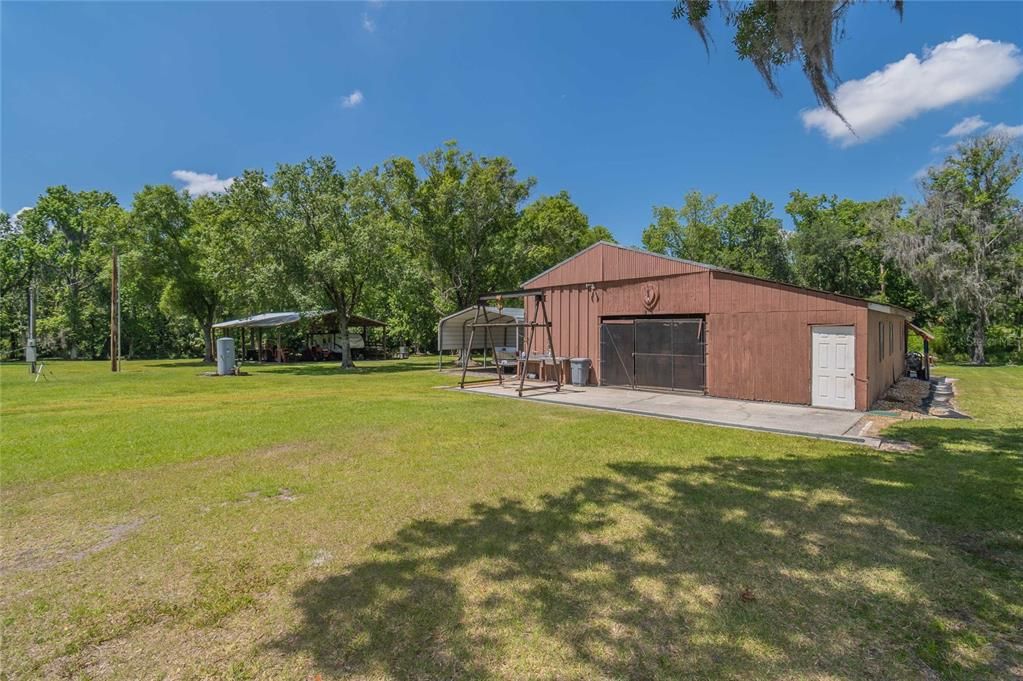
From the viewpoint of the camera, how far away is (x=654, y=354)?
518 inches

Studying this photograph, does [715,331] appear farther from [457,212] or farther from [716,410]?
[457,212]

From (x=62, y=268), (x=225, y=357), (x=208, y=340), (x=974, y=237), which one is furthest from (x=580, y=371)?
(x=62, y=268)

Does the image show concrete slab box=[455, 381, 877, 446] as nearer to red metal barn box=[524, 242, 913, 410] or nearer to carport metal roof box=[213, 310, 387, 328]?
red metal barn box=[524, 242, 913, 410]

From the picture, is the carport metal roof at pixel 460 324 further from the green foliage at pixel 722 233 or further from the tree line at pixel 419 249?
the green foliage at pixel 722 233

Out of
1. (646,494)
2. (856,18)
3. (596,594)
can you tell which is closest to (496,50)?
(856,18)

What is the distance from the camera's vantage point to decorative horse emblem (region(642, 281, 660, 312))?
12891mm

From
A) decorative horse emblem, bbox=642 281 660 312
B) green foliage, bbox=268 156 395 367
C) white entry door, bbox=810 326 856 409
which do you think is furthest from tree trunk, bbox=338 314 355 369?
white entry door, bbox=810 326 856 409

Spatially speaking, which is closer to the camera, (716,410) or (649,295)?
(716,410)

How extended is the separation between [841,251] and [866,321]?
2842 cm

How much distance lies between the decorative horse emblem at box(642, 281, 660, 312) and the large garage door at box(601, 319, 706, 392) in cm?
45

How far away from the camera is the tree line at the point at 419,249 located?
20359mm

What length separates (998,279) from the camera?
23.7 metres

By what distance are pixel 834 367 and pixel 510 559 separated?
968cm

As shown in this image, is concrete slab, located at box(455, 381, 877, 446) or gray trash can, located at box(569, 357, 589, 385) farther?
gray trash can, located at box(569, 357, 589, 385)
